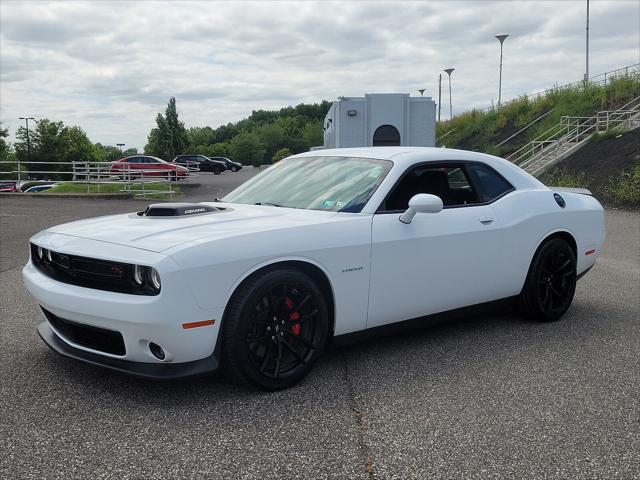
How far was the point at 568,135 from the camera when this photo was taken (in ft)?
90.1

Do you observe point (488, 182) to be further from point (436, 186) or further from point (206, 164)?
point (206, 164)

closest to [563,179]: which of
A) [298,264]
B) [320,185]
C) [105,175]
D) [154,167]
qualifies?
[105,175]

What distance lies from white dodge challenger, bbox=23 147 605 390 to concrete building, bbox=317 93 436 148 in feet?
99.9

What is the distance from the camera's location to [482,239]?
454 centimetres

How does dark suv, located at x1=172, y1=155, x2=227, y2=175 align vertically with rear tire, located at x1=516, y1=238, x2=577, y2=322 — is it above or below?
above

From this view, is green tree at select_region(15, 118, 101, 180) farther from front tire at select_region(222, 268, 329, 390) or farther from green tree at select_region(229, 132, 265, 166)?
front tire at select_region(222, 268, 329, 390)

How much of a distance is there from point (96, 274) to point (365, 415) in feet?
5.16

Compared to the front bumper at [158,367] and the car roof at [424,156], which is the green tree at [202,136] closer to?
the car roof at [424,156]

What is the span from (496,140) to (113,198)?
22.4m

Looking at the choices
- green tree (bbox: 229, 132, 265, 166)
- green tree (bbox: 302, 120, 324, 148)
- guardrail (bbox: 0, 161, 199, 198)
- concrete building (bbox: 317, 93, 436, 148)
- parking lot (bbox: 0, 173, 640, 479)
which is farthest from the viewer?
green tree (bbox: 302, 120, 324, 148)

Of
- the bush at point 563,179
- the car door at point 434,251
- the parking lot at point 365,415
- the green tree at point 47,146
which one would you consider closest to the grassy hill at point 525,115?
the bush at point 563,179

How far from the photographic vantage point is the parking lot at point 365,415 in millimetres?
2758

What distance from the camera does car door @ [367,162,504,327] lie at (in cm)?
399

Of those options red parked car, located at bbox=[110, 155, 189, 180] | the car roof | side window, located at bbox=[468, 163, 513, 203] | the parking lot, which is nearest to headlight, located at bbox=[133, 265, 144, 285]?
the parking lot
